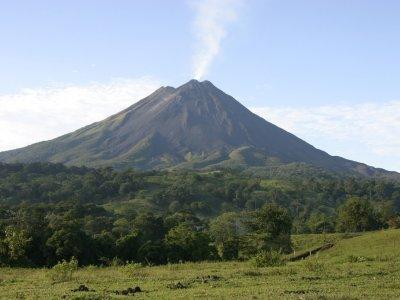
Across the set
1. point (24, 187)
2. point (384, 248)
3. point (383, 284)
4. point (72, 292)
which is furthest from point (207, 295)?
point (24, 187)

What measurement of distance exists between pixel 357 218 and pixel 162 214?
4329 centimetres

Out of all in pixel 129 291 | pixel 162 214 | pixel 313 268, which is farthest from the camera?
pixel 162 214

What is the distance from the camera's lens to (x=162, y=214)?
10906 centimetres

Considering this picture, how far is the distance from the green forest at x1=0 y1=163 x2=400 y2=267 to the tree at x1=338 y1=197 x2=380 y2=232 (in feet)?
0.53

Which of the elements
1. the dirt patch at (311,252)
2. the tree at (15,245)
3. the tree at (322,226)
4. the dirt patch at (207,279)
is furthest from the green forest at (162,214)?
the dirt patch at (207,279)

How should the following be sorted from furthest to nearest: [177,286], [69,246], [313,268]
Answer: [69,246] < [313,268] < [177,286]

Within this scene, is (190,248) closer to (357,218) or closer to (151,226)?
(151,226)

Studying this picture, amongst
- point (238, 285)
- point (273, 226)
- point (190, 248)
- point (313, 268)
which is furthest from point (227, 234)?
point (238, 285)

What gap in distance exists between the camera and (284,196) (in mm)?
145500

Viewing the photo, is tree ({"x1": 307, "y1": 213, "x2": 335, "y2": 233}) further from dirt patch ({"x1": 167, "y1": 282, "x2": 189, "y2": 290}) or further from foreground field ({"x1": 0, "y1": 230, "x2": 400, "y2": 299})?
dirt patch ({"x1": 167, "y1": 282, "x2": 189, "y2": 290})

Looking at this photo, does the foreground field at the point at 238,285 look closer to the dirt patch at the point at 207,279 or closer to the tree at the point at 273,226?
the dirt patch at the point at 207,279

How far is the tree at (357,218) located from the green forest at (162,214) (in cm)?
16

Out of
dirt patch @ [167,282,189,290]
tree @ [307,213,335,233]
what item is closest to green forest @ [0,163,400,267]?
tree @ [307,213,335,233]

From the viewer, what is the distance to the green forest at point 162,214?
166 feet
